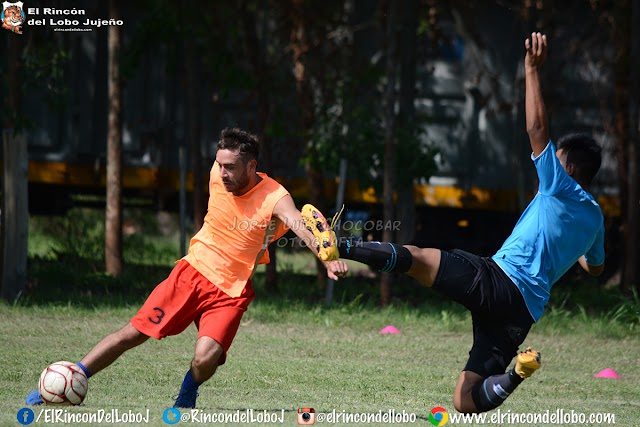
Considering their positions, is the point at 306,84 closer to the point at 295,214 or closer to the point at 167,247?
the point at 167,247

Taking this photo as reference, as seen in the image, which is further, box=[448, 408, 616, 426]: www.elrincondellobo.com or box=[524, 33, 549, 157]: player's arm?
box=[448, 408, 616, 426]: www.elrincondellobo.com

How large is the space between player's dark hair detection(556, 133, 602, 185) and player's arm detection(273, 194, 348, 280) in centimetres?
156

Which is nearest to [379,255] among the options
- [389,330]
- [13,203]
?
[389,330]

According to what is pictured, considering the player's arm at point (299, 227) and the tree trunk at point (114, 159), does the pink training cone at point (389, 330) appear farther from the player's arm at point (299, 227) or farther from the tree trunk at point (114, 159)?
the player's arm at point (299, 227)

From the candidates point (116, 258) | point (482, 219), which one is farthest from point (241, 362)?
point (482, 219)

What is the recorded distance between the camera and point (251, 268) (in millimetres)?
6590

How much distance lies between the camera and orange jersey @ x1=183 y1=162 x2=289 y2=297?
21.3ft

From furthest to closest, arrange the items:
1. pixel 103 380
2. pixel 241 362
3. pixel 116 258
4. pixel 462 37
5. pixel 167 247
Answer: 1. pixel 167 247
2. pixel 462 37
3. pixel 116 258
4. pixel 241 362
5. pixel 103 380

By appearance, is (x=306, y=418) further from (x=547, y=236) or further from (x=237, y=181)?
(x=547, y=236)

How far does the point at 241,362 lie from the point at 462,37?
25.1 feet

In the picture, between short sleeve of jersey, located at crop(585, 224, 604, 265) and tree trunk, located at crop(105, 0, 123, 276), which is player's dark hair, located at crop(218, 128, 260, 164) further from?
tree trunk, located at crop(105, 0, 123, 276)

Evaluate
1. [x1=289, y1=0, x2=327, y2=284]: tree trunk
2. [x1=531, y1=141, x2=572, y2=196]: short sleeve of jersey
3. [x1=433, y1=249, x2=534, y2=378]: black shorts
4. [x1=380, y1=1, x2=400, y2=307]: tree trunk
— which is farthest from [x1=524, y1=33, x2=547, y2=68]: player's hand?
[x1=289, y1=0, x2=327, y2=284]: tree trunk

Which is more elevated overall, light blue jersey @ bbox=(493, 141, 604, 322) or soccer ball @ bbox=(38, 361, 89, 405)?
light blue jersey @ bbox=(493, 141, 604, 322)

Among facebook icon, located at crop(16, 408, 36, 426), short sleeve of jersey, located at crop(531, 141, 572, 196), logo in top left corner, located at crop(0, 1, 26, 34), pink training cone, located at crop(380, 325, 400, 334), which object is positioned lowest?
pink training cone, located at crop(380, 325, 400, 334)
